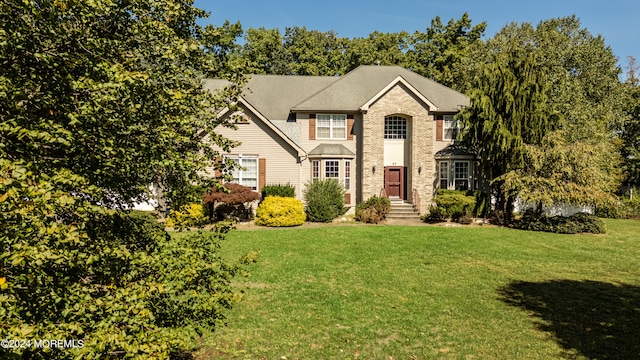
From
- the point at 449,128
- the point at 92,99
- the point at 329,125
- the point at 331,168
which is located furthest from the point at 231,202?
the point at 92,99

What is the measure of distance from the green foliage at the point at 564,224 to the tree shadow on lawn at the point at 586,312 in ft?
30.4

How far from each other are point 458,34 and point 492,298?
48.4 meters

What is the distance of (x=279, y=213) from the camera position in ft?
63.9

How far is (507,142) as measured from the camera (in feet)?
65.6

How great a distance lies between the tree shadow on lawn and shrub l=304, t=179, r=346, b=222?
11.8 m

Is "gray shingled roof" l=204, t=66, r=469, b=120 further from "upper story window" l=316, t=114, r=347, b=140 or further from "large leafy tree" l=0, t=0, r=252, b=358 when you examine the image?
"large leafy tree" l=0, t=0, r=252, b=358

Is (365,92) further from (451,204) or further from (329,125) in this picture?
(451,204)

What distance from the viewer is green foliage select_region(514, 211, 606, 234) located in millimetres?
18516

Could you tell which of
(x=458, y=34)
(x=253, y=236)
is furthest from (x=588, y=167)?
(x=458, y=34)

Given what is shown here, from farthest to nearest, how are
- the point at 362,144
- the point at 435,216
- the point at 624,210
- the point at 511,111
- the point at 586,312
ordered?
the point at 624,210, the point at 362,144, the point at 435,216, the point at 511,111, the point at 586,312

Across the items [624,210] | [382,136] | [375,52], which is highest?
[375,52]

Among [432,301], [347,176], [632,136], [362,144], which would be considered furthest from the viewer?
[632,136]

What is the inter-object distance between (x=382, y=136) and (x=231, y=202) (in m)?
10.7

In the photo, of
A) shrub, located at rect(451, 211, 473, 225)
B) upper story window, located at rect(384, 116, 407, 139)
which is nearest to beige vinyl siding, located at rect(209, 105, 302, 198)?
upper story window, located at rect(384, 116, 407, 139)
